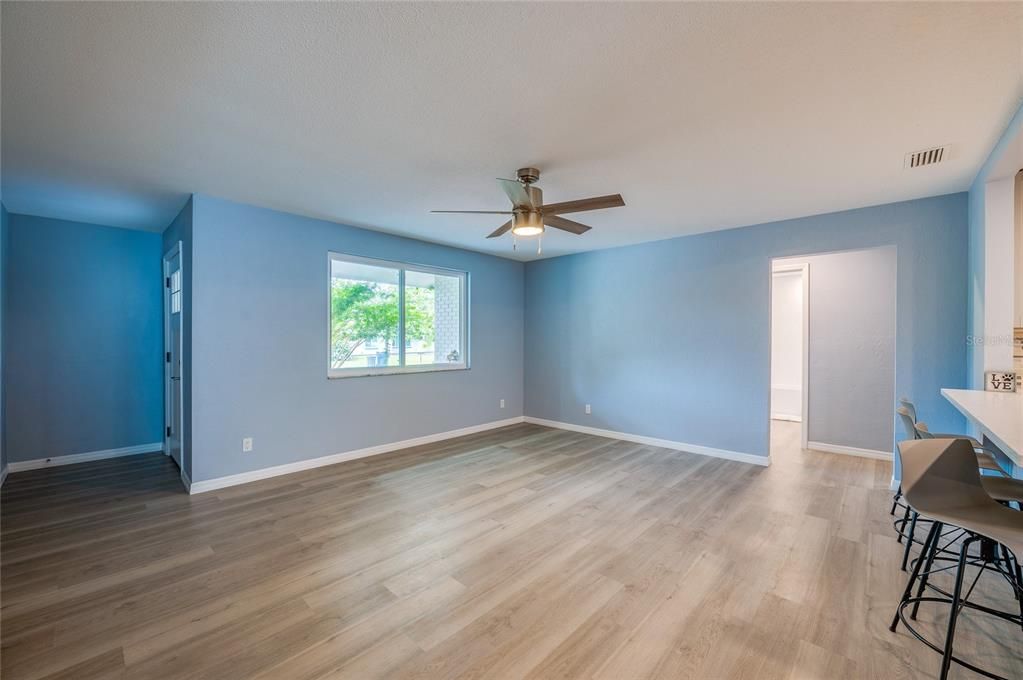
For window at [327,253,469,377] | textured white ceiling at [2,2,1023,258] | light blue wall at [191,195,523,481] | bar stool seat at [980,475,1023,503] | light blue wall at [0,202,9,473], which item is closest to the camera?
textured white ceiling at [2,2,1023,258]

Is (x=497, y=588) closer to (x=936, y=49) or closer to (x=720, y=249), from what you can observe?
(x=936, y=49)

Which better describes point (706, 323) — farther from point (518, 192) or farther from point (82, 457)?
point (82, 457)

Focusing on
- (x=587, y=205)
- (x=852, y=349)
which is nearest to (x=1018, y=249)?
(x=852, y=349)

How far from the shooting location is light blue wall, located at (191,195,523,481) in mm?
3564

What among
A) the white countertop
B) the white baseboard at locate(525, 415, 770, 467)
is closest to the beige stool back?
the white countertop

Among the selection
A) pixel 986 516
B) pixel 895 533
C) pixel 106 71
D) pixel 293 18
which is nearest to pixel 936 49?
pixel 986 516

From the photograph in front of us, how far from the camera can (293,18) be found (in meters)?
1.53

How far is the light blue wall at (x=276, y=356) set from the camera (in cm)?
356

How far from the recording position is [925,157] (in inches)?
105

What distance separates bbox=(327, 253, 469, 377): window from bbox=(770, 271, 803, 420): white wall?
4.64 metres

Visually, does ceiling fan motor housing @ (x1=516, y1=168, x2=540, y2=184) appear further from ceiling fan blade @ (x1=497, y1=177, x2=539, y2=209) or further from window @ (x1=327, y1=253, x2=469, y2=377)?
window @ (x1=327, y1=253, x2=469, y2=377)

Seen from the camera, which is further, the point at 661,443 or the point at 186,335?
the point at 661,443

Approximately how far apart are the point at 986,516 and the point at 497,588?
2.03m

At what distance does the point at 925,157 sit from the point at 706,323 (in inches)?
90.8
